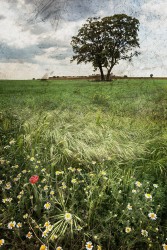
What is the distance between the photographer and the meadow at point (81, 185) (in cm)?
232

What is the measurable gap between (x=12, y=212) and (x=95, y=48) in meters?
30.3

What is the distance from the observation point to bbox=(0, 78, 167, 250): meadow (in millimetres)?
2324

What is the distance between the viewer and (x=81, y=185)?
3070 millimetres

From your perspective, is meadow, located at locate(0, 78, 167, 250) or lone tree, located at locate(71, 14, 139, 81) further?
lone tree, located at locate(71, 14, 139, 81)

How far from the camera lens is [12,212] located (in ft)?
8.36

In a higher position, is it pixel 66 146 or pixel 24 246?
pixel 66 146

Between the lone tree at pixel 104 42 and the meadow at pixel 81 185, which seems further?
the lone tree at pixel 104 42

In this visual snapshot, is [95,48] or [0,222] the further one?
[95,48]

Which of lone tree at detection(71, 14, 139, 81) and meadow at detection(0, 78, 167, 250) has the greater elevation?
lone tree at detection(71, 14, 139, 81)

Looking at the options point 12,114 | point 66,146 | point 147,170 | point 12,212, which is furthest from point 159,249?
point 12,114

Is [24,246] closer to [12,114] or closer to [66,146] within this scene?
[66,146]

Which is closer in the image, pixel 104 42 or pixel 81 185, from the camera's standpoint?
pixel 81 185

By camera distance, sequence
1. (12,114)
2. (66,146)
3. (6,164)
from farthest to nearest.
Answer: (12,114)
(66,146)
(6,164)

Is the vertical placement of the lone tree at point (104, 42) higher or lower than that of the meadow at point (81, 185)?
higher
